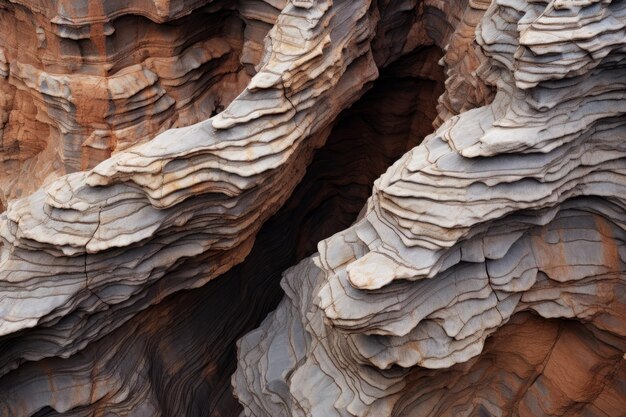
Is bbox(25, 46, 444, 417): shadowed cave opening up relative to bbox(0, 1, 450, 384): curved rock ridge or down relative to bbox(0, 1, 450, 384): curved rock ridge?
down

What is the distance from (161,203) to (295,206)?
3278 mm

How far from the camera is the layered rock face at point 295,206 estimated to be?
14.6ft

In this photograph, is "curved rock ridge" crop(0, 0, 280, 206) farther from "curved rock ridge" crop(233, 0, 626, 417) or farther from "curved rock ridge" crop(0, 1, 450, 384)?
"curved rock ridge" crop(233, 0, 626, 417)

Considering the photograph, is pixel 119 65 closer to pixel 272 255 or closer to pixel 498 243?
pixel 272 255

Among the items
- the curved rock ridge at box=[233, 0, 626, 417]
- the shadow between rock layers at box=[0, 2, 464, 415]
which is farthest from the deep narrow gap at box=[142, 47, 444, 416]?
the curved rock ridge at box=[233, 0, 626, 417]

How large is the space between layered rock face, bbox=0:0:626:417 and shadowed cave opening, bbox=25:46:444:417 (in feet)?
0.13

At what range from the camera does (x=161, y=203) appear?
5.41m

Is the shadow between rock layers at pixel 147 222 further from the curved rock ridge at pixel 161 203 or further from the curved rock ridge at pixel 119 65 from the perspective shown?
the curved rock ridge at pixel 119 65

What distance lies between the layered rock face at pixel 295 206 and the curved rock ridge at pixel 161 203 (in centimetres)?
2

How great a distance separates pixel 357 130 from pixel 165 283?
3.81m

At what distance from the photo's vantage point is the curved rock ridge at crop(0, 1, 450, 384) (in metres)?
5.43

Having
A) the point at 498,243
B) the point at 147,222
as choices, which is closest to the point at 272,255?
the point at 147,222

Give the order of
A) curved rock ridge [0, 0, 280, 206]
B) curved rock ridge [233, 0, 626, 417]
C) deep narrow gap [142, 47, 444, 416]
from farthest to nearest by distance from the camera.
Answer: deep narrow gap [142, 47, 444, 416]
curved rock ridge [0, 0, 280, 206]
curved rock ridge [233, 0, 626, 417]

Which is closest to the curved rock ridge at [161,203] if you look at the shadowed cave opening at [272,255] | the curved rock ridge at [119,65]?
the shadowed cave opening at [272,255]
